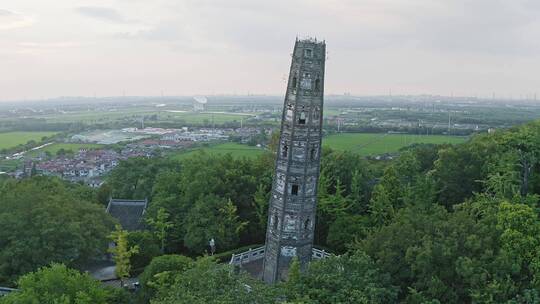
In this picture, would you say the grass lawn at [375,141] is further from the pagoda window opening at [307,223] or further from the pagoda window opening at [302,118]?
the pagoda window opening at [302,118]

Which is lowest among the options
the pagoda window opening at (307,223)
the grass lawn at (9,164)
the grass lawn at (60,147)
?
the grass lawn at (9,164)

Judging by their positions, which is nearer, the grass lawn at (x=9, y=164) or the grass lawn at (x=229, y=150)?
the grass lawn at (x=9, y=164)

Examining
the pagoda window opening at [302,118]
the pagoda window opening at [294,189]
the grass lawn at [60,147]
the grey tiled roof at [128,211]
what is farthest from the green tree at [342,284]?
the grass lawn at [60,147]

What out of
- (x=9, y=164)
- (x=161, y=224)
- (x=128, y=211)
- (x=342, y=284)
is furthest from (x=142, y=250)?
(x=9, y=164)

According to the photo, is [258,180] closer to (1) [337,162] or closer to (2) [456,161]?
(1) [337,162]

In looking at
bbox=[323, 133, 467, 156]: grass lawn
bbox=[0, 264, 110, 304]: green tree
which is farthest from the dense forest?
bbox=[323, 133, 467, 156]: grass lawn

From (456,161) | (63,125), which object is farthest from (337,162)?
(63,125)

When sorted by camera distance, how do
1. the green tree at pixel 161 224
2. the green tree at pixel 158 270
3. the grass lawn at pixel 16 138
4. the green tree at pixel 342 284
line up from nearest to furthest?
the green tree at pixel 342 284, the green tree at pixel 158 270, the green tree at pixel 161 224, the grass lawn at pixel 16 138

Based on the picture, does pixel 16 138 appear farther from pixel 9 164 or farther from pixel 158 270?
pixel 158 270
